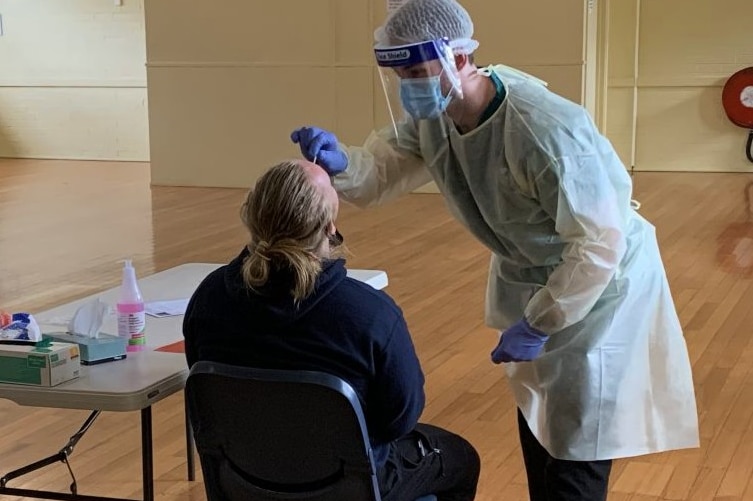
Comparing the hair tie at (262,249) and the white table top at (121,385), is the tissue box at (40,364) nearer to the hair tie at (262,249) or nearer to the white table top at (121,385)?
the white table top at (121,385)

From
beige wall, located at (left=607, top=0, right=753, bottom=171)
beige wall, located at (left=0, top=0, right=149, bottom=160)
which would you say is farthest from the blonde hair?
beige wall, located at (left=0, top=0, right=149, bottom=160)

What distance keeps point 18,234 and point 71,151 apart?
15.2ft

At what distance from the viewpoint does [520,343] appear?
2014mm

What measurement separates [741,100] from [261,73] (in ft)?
14.1

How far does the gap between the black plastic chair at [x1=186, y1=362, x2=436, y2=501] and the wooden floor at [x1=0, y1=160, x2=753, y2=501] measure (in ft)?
4.32

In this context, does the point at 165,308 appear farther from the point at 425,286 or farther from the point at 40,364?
the point at 425,286

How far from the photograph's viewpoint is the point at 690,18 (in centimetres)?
993

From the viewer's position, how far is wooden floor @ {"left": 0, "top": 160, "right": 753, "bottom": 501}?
326cm

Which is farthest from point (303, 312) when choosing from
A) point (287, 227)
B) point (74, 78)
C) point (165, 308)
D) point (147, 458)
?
point (74, 78)

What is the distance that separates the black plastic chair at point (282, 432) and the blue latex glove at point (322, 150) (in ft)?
2.13

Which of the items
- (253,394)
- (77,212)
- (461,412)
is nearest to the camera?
(253,394)

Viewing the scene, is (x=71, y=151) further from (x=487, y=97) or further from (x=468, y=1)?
(x=487, y=97)

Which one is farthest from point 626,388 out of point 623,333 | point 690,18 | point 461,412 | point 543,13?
point 690,18

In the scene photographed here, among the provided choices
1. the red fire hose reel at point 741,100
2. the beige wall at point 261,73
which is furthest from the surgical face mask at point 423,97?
the red fire hose reel at point 741,100
